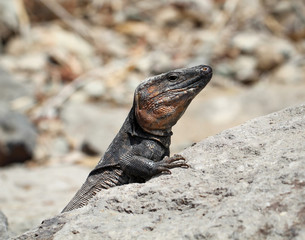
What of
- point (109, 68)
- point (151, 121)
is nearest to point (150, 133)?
point (151, 121)

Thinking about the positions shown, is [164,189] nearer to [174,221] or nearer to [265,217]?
[174,221]

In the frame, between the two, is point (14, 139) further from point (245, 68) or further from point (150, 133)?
point (150, 133)

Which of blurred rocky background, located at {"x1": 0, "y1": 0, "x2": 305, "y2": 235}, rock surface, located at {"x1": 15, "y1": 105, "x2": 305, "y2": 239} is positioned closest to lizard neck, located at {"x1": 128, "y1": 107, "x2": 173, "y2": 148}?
rock surface, located at {"x1": 15, "y1": 105, "x2": 305, "y2": 239}

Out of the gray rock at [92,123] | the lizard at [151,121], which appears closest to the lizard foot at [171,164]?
the lizard at [151,121]

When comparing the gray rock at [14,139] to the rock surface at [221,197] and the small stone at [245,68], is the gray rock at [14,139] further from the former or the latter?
the rock surface at [221,197]

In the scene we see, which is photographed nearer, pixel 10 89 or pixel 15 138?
pixel 15 138
